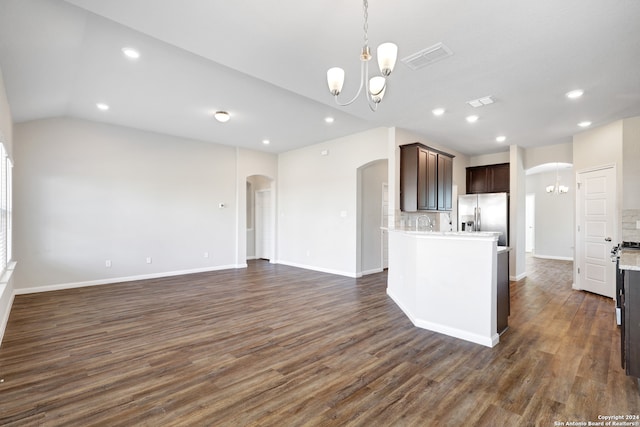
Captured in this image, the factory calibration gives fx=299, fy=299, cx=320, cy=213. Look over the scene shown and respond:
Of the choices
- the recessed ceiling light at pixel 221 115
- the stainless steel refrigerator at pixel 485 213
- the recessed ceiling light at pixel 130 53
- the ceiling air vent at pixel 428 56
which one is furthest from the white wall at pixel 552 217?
the recessed ceiling light at pixel 130 53

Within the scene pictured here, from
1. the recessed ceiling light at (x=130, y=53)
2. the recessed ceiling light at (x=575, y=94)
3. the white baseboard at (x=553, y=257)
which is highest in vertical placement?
the recessed ceiling light at (x=130, y=53)

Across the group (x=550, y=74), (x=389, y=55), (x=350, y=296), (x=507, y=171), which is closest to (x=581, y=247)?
(x=507, y=171)

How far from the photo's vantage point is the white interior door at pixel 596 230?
504 cm

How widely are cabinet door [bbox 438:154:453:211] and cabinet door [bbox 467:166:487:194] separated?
1.91 m

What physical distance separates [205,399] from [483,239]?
2.90 meters

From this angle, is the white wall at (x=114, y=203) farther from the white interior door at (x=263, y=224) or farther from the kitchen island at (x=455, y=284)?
the kitchen island at (x=455, y=284)

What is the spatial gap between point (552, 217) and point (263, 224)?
942cm

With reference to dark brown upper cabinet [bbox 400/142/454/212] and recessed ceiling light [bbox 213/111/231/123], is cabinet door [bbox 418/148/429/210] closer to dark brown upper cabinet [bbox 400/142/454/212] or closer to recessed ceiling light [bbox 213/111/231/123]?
dark brown upper cabinet [bbox 400/142/454/212]

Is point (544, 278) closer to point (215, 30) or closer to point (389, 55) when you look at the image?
point (389, 55)

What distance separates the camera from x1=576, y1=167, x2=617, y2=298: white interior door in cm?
504

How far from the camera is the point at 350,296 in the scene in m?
4.97

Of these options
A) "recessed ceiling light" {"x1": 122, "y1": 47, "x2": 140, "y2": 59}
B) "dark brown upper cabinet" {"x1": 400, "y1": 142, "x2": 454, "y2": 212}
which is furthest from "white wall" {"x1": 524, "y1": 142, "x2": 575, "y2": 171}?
"recessed ceiling light" {"x1": 122, "y1": 47, "x2": 140, "y2": 59}

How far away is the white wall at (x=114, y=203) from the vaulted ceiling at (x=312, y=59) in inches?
24.1

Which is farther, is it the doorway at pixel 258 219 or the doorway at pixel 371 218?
the doorway at pixel 258 219
